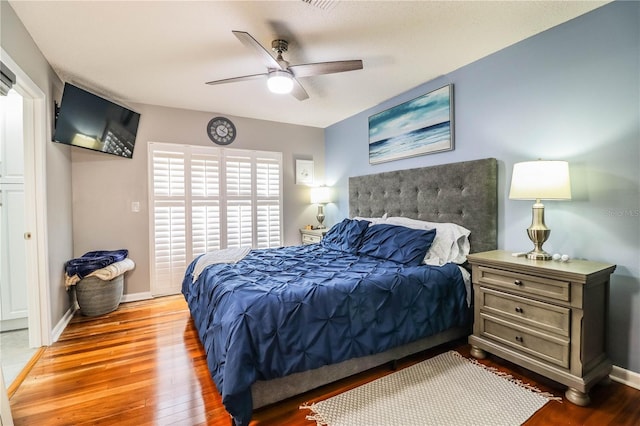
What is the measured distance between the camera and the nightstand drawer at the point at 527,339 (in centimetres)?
179

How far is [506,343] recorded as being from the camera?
2.07m

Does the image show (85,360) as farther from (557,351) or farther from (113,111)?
(557,351)

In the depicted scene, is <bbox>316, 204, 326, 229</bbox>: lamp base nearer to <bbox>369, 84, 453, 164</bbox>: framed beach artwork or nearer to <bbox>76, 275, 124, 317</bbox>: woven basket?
<bbox>369, 84, 453, 164</bbox>: framed beach artwork

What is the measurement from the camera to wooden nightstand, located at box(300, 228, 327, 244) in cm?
435

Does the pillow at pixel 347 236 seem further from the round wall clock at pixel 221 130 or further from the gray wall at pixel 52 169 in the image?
the gray wall at pixel 52 169

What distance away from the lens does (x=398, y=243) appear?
2.71 metres

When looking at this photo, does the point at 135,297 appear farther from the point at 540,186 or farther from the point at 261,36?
the point at 540,186

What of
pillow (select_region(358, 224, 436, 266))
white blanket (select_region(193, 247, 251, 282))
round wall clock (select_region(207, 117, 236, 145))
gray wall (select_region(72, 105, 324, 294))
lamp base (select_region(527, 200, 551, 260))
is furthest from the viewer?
round wall clock (select_region(207, 117, 236, 145))

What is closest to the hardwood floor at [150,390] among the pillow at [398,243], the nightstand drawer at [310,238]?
the pillow at [398,243]

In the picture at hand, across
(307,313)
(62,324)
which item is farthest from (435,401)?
(62,324)

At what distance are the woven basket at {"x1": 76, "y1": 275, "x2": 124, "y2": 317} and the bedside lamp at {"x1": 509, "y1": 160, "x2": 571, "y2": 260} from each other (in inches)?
159

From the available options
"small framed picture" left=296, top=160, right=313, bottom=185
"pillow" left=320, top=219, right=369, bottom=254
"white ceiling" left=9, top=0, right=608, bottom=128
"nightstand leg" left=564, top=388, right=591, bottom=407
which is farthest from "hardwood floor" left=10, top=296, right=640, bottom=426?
"small framed picture" left=296, top=160, right=313, bottom=185

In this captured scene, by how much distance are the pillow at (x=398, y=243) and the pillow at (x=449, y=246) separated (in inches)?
3.8

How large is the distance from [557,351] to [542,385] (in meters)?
0.31
